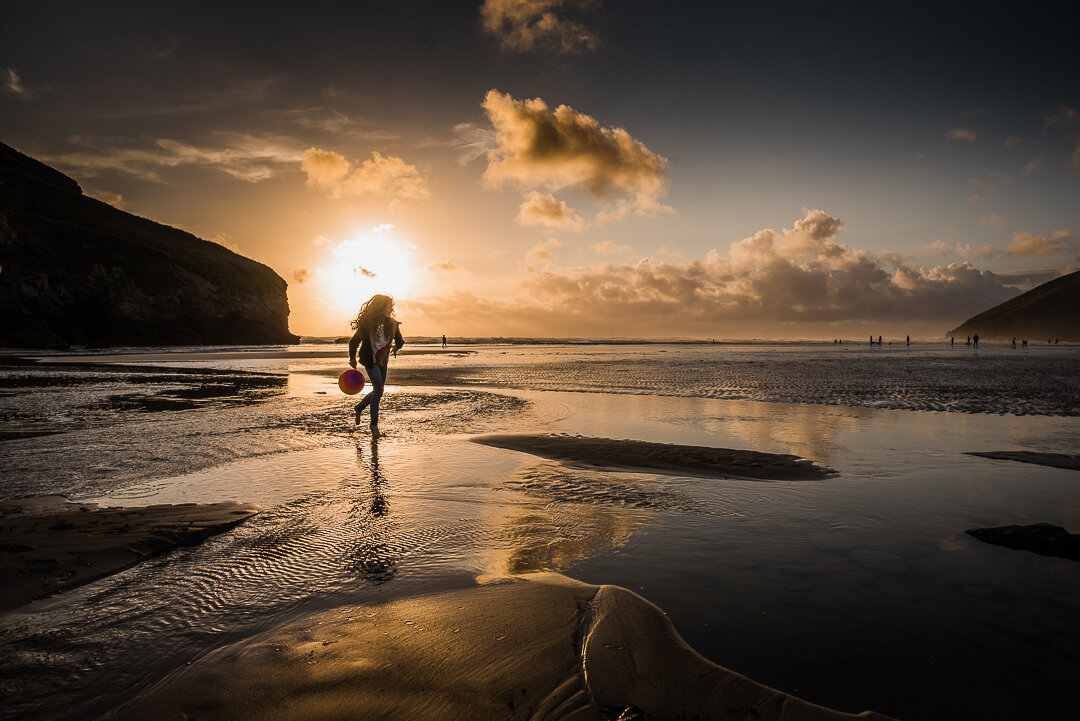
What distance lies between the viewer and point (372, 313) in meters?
11.0

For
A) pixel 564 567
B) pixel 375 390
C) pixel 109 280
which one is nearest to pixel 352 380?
pixel 375 390

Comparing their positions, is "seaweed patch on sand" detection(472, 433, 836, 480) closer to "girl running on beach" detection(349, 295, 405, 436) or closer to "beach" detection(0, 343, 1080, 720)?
"beach" detection(0, 343, 1080, 720)

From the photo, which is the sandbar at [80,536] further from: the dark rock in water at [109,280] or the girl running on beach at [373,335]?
the dark rock in water at [109,280]

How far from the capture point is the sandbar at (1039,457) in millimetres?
7922

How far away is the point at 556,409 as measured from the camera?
49.7ft

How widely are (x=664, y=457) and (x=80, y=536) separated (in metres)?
7.54

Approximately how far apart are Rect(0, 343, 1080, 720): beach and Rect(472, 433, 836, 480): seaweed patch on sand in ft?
0.26

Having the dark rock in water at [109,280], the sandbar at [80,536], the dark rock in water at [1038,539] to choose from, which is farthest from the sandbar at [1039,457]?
the dark rock in water at [109,280]

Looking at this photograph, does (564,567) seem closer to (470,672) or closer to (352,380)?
(470,672)

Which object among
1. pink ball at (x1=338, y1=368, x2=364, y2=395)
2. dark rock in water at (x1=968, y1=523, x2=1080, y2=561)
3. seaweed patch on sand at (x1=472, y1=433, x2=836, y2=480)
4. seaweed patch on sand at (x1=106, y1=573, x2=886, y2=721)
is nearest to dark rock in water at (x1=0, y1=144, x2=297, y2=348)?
pink ball at (x1=338, y1=368, x2=364, y2=395)

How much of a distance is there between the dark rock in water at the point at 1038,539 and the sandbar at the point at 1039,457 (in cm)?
474

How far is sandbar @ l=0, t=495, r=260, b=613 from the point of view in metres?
3.64

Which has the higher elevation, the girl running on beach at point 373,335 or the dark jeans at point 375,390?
the girl running on beach at point 373,335

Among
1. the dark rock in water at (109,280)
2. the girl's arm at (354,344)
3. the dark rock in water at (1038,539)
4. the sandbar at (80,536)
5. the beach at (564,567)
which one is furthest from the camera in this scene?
the dark rock in water at (109,280)
